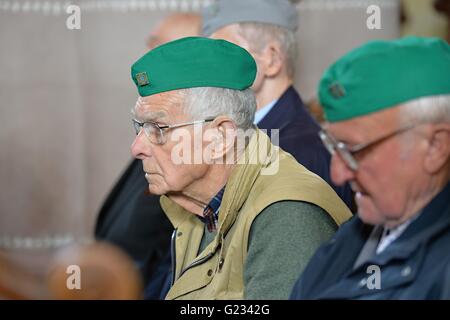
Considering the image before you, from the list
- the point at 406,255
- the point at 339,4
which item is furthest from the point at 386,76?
the point at 339,4

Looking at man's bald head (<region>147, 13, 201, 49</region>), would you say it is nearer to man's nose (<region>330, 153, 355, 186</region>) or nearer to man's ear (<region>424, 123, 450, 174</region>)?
man's nose (<region>330, 153, 355, 186</region>)

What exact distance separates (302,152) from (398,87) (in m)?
1.44

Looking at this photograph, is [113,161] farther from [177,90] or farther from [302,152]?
[177,90]

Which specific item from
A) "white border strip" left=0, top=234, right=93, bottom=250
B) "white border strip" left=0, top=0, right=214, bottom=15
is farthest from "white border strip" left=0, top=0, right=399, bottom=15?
"white border strip" left=0, top=234, right=93, bottom=250

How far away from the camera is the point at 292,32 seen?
4.52 m

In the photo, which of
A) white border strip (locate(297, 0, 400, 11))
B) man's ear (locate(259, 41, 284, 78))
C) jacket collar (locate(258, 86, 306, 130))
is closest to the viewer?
jacket collar (locate(258, 86, 306, 130))

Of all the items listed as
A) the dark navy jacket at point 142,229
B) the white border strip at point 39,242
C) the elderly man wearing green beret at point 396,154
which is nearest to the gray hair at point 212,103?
the elderly man wearing green beret at point 396,154

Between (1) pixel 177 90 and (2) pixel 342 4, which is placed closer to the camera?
(1) pixel 177 90

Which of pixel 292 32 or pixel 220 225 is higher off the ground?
pixel 292 32

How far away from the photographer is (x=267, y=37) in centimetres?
439

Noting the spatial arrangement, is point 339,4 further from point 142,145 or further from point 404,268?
point 404,268

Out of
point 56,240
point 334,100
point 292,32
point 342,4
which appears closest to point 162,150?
point 334,100

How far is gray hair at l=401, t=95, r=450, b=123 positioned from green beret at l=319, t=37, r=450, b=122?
0.05 feet

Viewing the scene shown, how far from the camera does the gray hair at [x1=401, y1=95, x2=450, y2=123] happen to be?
2.46 metres
